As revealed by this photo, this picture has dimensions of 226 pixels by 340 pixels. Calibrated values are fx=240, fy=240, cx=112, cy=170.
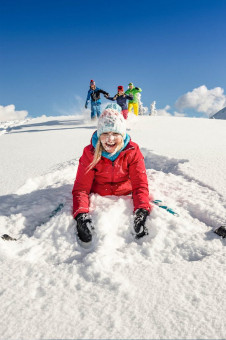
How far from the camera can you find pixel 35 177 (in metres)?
3.59

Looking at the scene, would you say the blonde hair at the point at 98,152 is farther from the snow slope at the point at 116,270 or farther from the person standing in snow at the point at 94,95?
the person standing in snow at the point at 94,95

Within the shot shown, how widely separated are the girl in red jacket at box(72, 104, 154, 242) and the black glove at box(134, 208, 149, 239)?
0.13 metres

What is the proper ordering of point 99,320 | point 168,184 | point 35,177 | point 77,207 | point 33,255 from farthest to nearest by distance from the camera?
1. point 35,177
2. point 168,184
3. point 77,207
4. point 33,255
5. point 99,320

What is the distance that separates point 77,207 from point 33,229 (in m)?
0.47

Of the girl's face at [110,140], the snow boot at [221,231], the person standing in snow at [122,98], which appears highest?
→ the person standing in snow at [122,98]

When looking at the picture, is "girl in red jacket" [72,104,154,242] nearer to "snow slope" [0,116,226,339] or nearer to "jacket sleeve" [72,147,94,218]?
"jacket sleeve" [72,147,94,218]

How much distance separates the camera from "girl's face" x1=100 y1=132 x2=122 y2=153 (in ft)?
7.73

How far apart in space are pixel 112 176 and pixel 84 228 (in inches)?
31.3

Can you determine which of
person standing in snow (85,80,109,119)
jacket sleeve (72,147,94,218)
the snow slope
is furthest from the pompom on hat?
person standing in snow (85,80,109,119)

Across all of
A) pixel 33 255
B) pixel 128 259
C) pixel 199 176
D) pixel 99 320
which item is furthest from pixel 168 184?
pixel 99 320

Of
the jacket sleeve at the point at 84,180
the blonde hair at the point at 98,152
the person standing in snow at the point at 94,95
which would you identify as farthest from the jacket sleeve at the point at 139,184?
the person standing in snow at the point at 94,95

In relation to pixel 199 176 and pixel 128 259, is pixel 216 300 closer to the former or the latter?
pixel 128 259

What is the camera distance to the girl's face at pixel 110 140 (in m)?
2.36

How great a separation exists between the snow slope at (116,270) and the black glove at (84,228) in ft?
0.26
